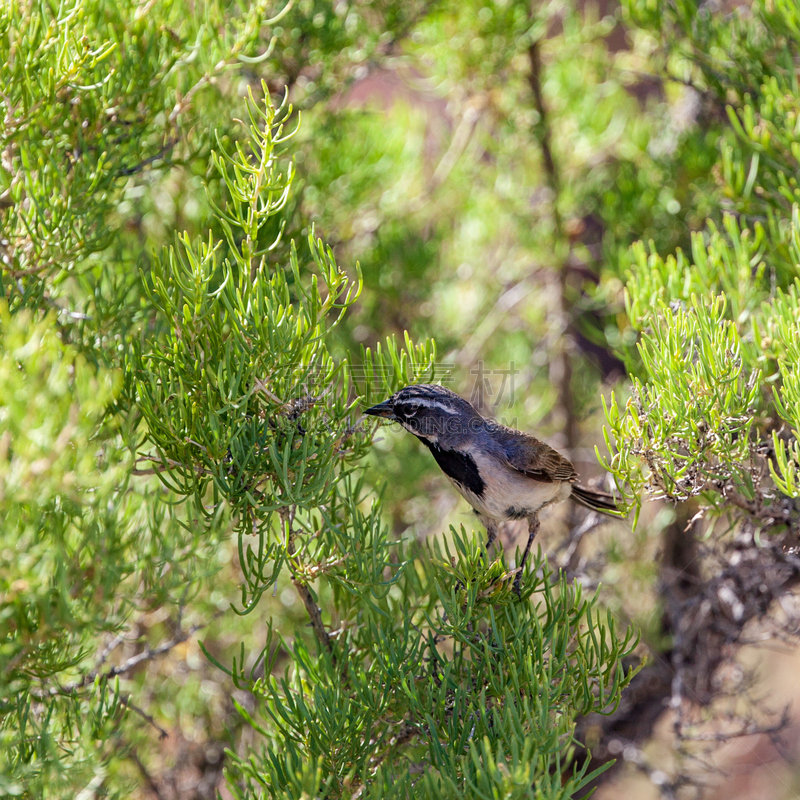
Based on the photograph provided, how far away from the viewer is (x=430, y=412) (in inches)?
80.2

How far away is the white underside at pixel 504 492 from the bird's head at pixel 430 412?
15cm

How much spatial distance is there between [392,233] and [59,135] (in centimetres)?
180

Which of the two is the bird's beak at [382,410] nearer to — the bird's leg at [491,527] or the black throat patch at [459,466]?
A: the black throat patch at [459,466]

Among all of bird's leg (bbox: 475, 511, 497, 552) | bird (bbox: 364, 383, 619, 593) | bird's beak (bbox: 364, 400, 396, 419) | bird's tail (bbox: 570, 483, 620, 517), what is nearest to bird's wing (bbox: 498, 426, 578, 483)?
bird (bbox: 364, 383, 619, 593)

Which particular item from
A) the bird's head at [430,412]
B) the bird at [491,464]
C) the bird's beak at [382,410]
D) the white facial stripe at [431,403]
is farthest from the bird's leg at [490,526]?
the bird's beak at [382,410]

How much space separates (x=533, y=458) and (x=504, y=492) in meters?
0.19

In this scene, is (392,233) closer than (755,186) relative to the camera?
No

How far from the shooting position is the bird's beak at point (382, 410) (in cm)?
179

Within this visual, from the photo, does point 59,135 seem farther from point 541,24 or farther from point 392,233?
point 541,24

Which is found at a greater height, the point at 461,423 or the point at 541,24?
the point at 541,24

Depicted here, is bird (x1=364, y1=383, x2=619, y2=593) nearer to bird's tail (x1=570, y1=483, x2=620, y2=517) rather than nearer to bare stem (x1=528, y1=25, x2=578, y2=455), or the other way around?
bird's tail (x1=570, y1=483, x2=620, y2=517)

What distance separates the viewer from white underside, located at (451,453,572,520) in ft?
7.42

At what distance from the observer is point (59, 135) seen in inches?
72.6

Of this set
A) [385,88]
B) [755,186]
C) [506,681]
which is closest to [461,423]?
[506,681]
